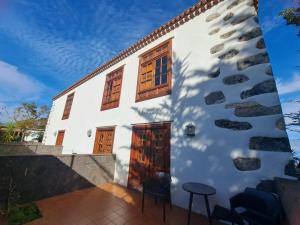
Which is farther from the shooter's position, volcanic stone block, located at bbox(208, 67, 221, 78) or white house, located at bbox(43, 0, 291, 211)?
volcanic stone block, located at bbox(208, 67, 221, 78)

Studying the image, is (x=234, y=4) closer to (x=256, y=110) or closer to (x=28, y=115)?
(x=256, y=110)

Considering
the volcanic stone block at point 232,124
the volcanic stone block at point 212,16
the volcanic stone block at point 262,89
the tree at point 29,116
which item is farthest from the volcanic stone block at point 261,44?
the tree at point 29,116

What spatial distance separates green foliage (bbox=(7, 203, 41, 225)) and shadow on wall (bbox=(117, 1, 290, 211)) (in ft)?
11.0

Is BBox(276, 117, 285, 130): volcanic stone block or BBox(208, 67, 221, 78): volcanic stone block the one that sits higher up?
BBox(208, 67, 221, 78): volcanic stone block

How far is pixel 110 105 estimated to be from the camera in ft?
24.2

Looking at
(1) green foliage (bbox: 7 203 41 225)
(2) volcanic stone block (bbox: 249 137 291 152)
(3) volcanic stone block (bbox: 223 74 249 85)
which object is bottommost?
(1) green foliage (bbox: 7 203 41 225)

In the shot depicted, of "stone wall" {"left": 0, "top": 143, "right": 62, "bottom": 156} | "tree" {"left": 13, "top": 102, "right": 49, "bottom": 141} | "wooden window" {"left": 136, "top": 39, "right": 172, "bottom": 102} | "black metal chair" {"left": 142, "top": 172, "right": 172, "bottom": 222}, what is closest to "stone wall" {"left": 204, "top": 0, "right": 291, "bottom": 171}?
"wooden window" {"left": 136, "top": 39, "right": 172, "bottom": 102}

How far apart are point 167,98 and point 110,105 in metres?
3.42

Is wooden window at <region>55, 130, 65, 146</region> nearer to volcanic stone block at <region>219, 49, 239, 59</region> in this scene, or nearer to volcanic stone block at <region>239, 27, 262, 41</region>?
volcanic stone block at <region>219, 49, 239, 59</region>

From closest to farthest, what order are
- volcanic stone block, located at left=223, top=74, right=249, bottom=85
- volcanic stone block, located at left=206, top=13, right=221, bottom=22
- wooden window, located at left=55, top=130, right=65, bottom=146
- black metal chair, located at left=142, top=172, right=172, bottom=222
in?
1. black metal chair, located at left=142, top=172, right=172, bottom=222
2. volcanic stone block, located at left=223, top=74, right=249, bottom=85
3. volcanic stone block, located at left=206, top=13, right=221, bottom=22
4. wooden window, located at left=55, top=130, right=65, bottom=146

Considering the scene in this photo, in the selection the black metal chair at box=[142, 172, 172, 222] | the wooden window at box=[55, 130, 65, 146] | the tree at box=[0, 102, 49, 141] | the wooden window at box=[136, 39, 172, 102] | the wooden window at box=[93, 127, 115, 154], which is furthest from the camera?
the tree at box=[0, 102, 49, 141]

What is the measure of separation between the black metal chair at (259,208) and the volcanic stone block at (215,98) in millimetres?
2167

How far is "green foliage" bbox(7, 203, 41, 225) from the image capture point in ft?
9.99

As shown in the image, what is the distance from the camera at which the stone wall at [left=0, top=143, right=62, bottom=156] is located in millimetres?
7703
